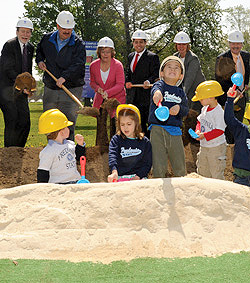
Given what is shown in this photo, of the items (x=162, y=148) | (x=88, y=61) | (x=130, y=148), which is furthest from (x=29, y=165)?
(x=88, y=61)

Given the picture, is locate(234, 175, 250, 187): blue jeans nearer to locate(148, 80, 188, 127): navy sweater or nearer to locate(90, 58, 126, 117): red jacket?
locate(148, 80, 188, 127): navy sweater

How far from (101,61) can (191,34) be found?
15240 millimetres

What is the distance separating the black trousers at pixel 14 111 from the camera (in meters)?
6.18

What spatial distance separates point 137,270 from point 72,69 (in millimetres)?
3653

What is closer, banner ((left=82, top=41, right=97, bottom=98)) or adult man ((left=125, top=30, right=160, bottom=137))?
adult man ((left=125, top=30, right=160, bottom=137))

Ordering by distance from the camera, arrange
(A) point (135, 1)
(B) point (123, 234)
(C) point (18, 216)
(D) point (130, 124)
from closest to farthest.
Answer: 1. (B) point (123, 234)
2. (C) point (18, 216)
3. (D) point (130, 124)
4. (A) point (135, 1)

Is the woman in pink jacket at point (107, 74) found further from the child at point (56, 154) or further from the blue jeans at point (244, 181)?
the blue jeans at point (244, 181)

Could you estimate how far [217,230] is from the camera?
11.3 feet

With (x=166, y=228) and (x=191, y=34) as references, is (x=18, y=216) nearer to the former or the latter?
(x=166, y=228)

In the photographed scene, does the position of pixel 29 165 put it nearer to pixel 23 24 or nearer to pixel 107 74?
pixel 107 74

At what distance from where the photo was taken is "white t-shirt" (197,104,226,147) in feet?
16.3

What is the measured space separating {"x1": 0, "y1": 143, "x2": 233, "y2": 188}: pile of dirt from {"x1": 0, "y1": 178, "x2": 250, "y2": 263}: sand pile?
73.8 inches

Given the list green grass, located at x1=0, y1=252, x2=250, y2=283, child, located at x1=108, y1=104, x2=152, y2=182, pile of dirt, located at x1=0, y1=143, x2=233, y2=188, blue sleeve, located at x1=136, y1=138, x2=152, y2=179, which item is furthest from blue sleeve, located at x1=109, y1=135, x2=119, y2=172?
pile of dirt, located at x1=0, y1=143, x2=233, y2=188

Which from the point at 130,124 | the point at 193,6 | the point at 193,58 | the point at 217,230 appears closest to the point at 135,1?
the point at 193,6
